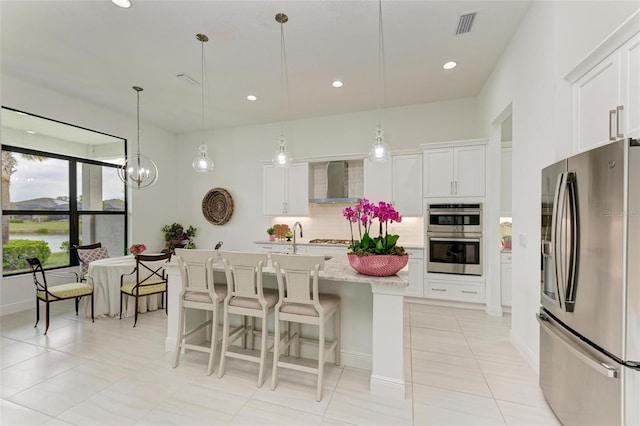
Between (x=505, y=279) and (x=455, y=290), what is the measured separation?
2.17 feet

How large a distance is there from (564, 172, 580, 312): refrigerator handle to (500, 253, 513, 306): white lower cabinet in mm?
2351

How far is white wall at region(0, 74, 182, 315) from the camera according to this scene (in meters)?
3.91

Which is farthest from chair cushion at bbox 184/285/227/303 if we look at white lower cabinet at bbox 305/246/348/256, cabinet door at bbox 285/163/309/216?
cabinet door at bbox 285/163/309/216

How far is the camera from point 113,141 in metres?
5.31

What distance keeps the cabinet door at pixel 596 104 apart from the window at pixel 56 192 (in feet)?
21.4

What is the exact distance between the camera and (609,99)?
5.83ft

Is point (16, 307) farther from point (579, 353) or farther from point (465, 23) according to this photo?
point (465, 23)

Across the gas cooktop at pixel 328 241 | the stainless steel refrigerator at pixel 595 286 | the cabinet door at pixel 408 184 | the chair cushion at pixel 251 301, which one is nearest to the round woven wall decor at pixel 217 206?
the gas cooktop at pixel 328 241

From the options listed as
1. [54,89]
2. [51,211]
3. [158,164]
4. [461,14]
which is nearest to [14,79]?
[54,89]

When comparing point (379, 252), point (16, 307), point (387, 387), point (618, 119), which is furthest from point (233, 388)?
point (16, 307)

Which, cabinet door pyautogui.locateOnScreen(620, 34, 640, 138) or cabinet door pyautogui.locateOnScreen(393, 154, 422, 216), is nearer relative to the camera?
cabinet door pyautogui.locateOnScreen(620, 34, 640, 138)

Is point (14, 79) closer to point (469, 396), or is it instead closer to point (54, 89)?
point (54, 89)

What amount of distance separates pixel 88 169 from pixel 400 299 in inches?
228

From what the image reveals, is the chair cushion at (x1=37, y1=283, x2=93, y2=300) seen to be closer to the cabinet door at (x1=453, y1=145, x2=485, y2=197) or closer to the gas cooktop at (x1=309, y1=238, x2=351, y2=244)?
the gas cooktop at (x1=309, y1=238, x2=351, y2=244)
